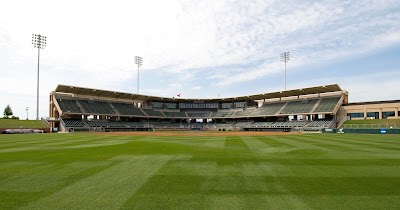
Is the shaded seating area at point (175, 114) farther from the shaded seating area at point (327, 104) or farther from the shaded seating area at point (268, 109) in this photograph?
the shaded seating area at point (327, 104)

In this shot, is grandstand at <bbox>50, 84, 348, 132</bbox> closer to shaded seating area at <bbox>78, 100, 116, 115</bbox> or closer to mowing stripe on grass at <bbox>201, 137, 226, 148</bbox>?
shaded seating area at <bbox>78, 100, 116, 115</bbox>

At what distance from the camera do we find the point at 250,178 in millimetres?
7371

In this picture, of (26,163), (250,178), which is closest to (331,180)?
(250,178)

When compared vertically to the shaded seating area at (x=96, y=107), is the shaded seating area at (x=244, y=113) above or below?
below

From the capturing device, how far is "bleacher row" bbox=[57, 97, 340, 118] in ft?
199

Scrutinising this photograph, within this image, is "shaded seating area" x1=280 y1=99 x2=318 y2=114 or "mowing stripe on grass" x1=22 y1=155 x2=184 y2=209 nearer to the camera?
"mowing stripe on grass" x1=22 y1=155 x2=184 y2=209

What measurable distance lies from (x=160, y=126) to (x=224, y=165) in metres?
68.8

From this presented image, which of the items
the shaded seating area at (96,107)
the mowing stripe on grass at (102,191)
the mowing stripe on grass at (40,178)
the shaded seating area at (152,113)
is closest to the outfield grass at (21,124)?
the shaded seating area at (96,107)

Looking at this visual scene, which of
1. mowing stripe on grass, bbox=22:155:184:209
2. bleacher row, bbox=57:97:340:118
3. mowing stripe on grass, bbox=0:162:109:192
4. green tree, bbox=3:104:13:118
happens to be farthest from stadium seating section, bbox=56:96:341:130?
green tree, bbox=3:104:13:118

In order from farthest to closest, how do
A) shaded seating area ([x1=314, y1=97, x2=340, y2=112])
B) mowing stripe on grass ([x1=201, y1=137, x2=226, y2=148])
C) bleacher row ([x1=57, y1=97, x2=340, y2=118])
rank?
bleacher row ([x1=57, y1=97, x2=340, y2=118]) < shaded seating area ([x1=314, y1=97, x2=340, y2=112]) < mowing stripe on grass ([x1=201, y1=137, x2=226, y2=148])

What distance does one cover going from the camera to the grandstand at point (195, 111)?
59.7 m

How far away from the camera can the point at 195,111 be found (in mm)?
90000

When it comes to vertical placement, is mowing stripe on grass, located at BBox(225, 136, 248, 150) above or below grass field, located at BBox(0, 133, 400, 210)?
below

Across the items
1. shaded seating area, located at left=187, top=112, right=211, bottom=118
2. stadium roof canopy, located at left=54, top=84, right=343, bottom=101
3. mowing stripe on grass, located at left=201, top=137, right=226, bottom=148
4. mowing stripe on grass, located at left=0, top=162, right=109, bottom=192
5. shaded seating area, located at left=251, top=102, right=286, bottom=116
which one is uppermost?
stadium roof canopy, located at left=54, top=84, right=343, bottom=101
